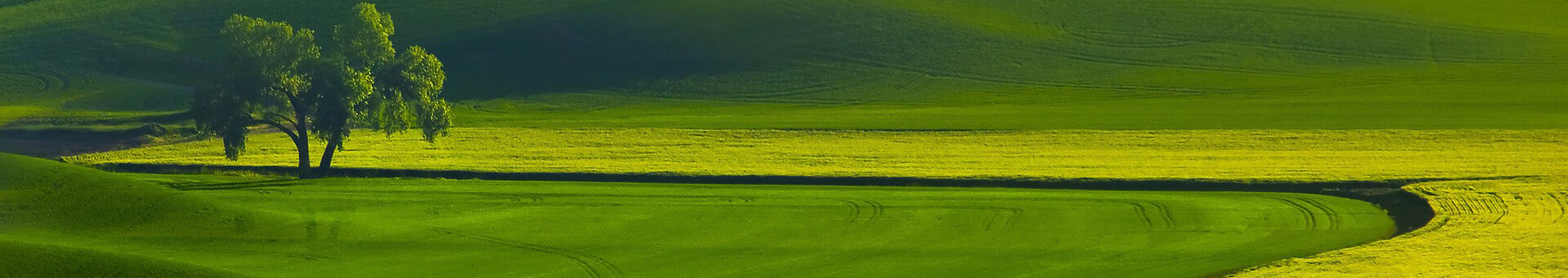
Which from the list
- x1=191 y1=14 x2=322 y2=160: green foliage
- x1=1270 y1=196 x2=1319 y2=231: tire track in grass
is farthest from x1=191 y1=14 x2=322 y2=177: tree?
x1=1270 y1=196 x2=1319 y2=231: tire track in grass

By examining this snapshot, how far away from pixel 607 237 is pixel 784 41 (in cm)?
3965

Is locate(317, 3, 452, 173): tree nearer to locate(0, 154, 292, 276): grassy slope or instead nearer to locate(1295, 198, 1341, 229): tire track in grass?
locate(0, 154, 292, 276): grassy slope

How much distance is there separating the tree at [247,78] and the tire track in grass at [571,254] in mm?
12457

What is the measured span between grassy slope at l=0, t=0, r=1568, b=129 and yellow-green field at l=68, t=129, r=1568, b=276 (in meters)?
3.40

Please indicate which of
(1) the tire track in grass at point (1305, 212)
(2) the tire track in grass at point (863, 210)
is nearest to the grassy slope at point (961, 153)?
(1) the tire track in grass at point (1305, 212)

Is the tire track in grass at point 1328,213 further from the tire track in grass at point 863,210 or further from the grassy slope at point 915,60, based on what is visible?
the grassy slope at point 915,60

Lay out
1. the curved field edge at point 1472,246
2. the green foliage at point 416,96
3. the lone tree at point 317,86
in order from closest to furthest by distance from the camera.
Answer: the curved field edge at point 1472,246 < the lone tree at point 317,86 < the green foliage at point 416,96

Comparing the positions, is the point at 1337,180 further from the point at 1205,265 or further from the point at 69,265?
the point at 69,265

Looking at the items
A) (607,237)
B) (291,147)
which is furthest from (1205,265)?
(291,147)

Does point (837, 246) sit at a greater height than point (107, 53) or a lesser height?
lesser

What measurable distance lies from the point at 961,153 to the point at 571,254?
1944cm

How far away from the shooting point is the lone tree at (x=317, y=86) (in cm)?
4209

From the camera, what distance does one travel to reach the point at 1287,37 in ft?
233

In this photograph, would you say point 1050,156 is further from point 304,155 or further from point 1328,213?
point 304,155
